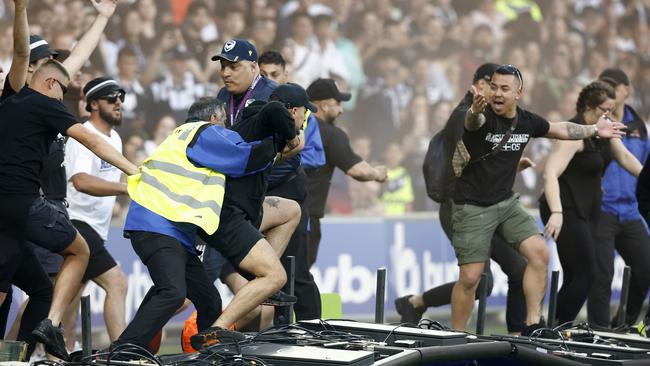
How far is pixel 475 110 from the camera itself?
9797mm

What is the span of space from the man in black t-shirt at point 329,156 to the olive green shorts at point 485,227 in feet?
3.09

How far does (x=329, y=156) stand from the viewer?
11.3 m

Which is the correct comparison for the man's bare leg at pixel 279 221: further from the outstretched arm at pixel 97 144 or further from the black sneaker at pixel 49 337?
the black sneaker at pixel 49 337

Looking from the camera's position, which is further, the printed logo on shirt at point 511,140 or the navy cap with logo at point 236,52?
the printed logo on shirt at point 511,140

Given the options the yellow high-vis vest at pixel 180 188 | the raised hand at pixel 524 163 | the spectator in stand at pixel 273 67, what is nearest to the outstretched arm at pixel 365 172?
the spectator in stand at pixel 273 67

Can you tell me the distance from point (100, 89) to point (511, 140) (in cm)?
301

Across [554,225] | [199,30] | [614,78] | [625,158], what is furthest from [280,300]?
[199,30]

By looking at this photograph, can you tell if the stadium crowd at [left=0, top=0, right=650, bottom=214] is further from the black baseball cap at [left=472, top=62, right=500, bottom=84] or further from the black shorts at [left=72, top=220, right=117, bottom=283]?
the black baseball cap at [left=472, top=62, right=500, bottom=84]

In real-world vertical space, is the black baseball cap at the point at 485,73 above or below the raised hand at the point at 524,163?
above

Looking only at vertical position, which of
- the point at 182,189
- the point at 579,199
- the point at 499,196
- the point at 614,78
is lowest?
the point at 182,189

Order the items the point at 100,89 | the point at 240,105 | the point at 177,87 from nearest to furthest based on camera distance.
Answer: the point at 240,105 → the point at 100,89 → the point at 177,87

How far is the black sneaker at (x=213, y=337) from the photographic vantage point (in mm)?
7470

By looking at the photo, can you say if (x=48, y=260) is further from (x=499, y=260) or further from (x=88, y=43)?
(x=499, y=260)

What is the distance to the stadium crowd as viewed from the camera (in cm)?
1371
